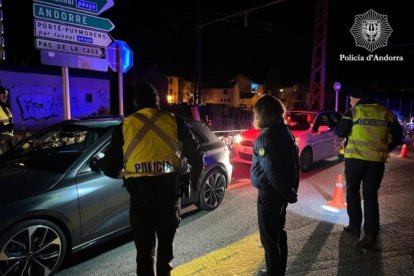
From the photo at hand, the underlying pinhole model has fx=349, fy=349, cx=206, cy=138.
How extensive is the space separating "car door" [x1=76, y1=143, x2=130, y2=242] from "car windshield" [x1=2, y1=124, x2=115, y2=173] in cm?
31

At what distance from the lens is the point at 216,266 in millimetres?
3654

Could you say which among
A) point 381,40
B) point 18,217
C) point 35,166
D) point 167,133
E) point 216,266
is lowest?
point 216,266

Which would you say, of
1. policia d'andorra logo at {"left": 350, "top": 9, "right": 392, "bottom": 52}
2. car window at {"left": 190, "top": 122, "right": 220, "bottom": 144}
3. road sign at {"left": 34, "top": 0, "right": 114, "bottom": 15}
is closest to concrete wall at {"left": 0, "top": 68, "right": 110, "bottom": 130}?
road sign at {"left": 34, "top": 0, "right": 114, "bottom": 15}

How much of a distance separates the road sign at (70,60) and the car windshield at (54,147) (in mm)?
2124

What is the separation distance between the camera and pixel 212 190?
5.41 metres

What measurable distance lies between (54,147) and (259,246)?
9.70ft

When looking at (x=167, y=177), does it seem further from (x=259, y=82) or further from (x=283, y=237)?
(x=259, y=82)

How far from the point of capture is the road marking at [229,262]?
3.54m

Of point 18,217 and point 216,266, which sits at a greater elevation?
point 18,217

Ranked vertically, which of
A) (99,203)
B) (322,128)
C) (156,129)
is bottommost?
(99,203)

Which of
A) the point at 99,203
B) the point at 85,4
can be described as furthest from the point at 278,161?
the point at 85,4

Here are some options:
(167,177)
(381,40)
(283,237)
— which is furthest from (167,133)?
(381,40)

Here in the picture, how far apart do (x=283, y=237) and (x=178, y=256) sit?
4.42ft

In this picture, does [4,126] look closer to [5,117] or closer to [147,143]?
[5,117]
